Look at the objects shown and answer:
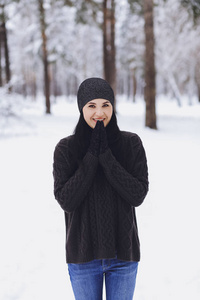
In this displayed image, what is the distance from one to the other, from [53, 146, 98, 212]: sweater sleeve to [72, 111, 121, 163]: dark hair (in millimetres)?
62

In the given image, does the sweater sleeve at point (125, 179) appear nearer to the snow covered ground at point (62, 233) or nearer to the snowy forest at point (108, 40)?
the snow covered ground at point (62, 233)

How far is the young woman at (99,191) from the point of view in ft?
5.15

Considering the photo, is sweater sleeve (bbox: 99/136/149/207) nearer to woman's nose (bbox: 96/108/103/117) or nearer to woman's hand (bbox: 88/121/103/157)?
woman's hand (bbox: 88/121/103/157)

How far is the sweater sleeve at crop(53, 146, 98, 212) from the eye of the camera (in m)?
1.55

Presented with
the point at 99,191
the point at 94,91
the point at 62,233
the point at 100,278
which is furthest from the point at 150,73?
the point at 100,278

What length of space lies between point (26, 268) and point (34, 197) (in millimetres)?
1949

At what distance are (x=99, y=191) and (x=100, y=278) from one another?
52cm

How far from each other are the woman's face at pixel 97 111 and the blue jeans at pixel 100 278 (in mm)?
782

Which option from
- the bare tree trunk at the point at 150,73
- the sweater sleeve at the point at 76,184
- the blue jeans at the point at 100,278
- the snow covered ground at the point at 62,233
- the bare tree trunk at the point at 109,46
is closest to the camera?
the sweater sleeve at the point at 76,184

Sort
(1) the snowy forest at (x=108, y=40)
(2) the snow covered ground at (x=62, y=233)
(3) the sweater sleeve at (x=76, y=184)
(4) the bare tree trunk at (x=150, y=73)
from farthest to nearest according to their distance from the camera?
1. (1) the snowy forest at (x=108, y=40)
2. (4) the bare tree trunk at (x=150, y=73)
3. (2) the snow covered ground at (x=62, y=233)
4. (3) the sweater sleeve at (x=76, y=184)

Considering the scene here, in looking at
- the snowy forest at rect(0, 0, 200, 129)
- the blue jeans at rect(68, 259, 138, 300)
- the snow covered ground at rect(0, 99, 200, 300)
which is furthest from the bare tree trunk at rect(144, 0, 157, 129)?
the blue jeans at rect(68, 259, 138, 300)

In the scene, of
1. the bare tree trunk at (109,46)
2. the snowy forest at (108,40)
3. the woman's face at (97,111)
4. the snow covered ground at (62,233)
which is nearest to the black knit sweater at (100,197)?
the woman's face at (97,111)

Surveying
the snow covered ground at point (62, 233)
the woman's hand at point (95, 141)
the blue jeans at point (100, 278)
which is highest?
the woman's hand at point (95, 141)

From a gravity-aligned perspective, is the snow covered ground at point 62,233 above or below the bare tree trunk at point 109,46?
below
